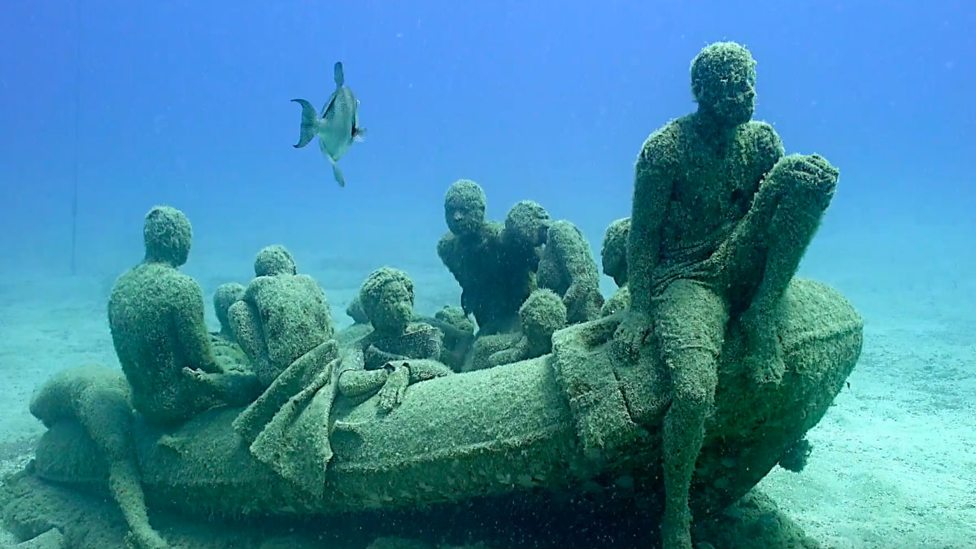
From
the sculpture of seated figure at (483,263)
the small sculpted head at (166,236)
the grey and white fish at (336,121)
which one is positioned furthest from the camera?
the sculpture of seated figure at (483,263)

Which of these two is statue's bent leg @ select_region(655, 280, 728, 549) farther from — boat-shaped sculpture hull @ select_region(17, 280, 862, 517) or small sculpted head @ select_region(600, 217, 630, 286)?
small sculpted head @ select_region(600, 217, 630, 286)

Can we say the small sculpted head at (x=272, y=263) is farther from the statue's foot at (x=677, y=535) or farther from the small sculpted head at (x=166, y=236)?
the statue's foot at (x=677, y=535)

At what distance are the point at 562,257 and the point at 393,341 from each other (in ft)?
5.75

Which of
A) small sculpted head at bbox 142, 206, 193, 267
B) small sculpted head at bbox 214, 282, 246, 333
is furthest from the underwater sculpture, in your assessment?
small sculpted head at bbox 214, 282, 246, 333

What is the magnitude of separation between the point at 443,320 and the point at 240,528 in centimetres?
281

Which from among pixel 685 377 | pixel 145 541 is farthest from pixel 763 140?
pixel 145 541

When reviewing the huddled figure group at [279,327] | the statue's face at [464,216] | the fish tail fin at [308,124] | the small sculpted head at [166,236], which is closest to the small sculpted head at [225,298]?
the huddled figure group at [279,327]

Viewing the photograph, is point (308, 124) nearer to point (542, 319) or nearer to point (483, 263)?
point (542, 319)

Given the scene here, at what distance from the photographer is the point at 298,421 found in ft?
15.2

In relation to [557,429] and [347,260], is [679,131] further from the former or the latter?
[347,260]

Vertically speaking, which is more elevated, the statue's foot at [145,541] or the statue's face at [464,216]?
the statue's face at [464,216]

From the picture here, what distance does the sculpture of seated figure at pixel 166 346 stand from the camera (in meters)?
5.34

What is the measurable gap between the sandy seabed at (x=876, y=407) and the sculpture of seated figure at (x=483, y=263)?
3.12m

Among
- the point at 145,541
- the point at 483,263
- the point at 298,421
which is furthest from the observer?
the point at 483,263
